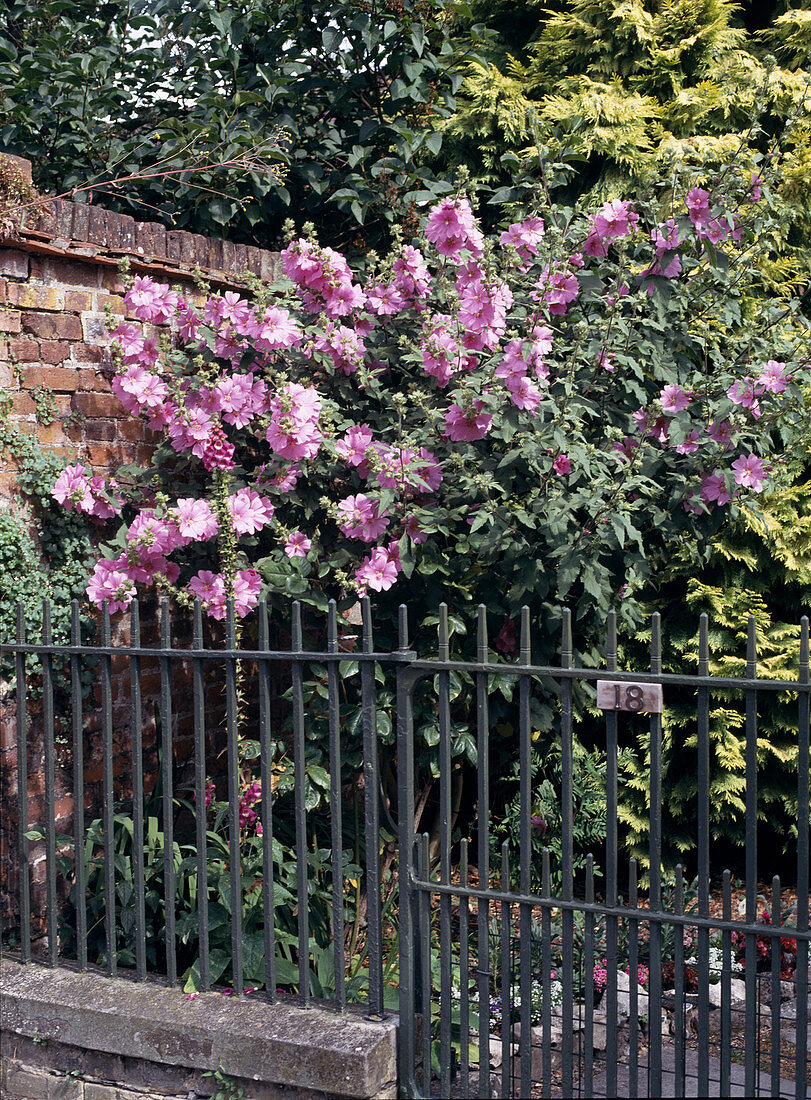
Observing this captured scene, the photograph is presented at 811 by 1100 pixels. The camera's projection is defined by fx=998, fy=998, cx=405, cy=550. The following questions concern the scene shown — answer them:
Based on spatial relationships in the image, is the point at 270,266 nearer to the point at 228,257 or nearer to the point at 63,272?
the point at 228,257

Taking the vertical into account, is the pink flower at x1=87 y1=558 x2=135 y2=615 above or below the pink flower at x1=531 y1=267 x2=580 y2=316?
below

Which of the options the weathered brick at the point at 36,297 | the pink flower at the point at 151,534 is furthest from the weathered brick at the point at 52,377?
the pink flower at the point at 151,534

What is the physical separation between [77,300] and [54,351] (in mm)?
214

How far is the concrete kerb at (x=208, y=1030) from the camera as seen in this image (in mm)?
2498

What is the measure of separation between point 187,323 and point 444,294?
954 millimetres

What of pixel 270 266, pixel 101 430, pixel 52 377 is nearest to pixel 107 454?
pixel 101 430

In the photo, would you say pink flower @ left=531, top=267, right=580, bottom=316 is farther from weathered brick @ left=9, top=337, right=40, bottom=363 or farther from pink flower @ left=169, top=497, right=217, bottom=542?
weathered brick @ left=9, top=337, right=40, bottom=363

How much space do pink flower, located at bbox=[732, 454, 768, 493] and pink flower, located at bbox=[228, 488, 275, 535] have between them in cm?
160

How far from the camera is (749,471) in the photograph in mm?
3381

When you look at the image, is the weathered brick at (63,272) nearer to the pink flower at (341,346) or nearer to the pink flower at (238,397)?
the pink flower at (238,397)

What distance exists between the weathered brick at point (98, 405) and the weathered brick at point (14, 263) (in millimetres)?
460

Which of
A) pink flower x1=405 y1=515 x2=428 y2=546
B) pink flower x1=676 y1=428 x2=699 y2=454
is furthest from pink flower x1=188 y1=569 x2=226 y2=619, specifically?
pink flower x1=676 y1=428 x2=699 y2=454

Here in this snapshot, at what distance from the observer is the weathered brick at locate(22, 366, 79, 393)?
3.46 m

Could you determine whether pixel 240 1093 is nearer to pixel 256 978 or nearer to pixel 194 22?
pixel 256 978
